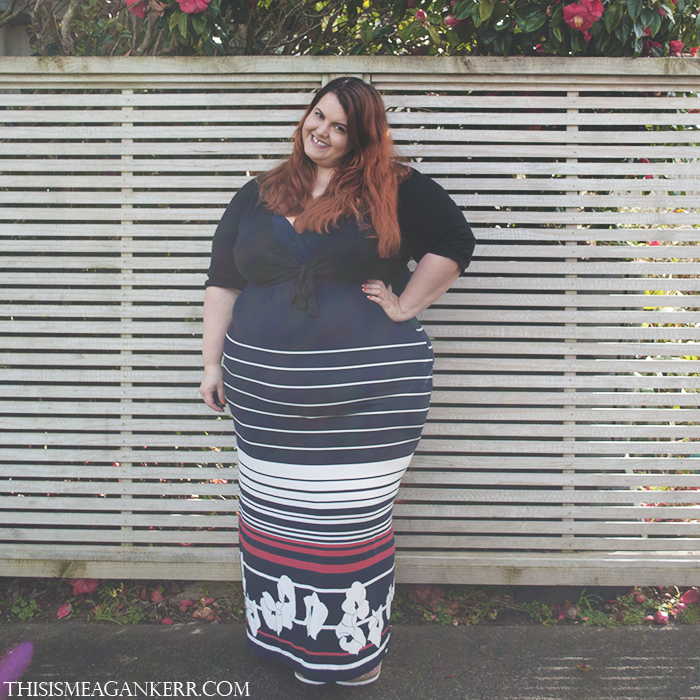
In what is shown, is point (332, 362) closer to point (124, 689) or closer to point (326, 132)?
point (326, 132)

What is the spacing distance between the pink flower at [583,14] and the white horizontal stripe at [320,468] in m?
1.97

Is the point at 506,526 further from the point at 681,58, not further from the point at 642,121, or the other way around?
the point at 681,58

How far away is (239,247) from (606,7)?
6.33 ft

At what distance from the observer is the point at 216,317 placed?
2217 millimetres

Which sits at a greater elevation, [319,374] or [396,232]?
[396,232]

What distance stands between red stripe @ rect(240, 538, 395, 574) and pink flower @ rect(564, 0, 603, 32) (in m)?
2.32

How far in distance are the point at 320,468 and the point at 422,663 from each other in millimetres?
1094

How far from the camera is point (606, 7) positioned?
2432 mm

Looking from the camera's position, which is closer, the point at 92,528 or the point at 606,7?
the point at 606,7

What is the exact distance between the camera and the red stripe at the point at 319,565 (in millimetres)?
1993

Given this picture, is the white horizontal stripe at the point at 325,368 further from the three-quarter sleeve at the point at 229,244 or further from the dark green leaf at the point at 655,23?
the dark green leaf at the point at 655,23

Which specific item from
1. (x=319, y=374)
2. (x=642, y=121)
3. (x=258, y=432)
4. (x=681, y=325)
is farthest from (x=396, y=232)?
(x=681, y=325)

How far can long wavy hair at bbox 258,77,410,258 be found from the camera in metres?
1.88

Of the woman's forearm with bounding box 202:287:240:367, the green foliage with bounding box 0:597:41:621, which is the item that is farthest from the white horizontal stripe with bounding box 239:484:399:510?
the green foliage with bounding box 0:597:41:621
